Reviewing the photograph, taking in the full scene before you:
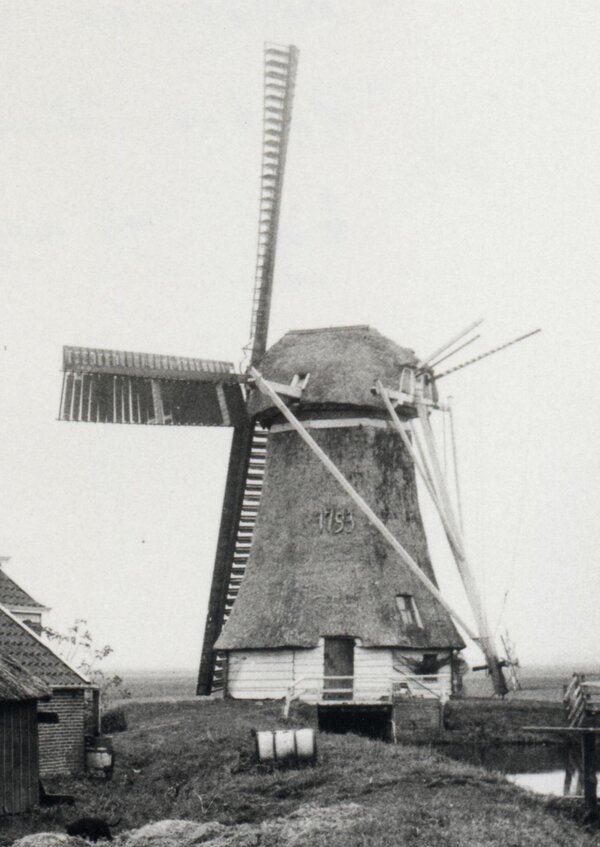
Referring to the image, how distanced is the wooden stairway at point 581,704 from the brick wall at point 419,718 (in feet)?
6.95

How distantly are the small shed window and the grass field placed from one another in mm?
3100

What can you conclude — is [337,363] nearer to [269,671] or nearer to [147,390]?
[147,390]

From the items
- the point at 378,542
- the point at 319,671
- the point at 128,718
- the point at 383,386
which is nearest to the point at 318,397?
the point at 383,386

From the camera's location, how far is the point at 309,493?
81.2 feet

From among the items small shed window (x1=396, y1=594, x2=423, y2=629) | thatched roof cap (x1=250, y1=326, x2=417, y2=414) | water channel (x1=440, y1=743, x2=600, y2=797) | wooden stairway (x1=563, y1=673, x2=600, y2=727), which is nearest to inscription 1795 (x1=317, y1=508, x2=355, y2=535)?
small shed window (x1=396, y1=594, x2=423, y2=629)

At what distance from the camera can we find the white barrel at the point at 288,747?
17.8 m

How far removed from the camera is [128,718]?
2303 centimetres

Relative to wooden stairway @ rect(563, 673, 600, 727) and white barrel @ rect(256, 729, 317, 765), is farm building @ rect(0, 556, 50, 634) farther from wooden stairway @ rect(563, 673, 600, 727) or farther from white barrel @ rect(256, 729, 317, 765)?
wooden stairway @ rect(563, 673, 600, 727)

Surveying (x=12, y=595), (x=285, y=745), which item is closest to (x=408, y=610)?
(x=285, y=745)

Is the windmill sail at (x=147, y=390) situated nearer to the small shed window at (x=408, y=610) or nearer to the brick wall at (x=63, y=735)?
the small shed window at (x=408, y=610)

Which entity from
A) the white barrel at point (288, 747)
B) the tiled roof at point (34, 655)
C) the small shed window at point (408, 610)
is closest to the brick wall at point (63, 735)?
the tiled roof at point (34, 655)

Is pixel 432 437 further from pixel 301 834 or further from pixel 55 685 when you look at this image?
pixel 301 834

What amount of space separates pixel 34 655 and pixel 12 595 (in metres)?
3.88

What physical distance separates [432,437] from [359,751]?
759 cm
